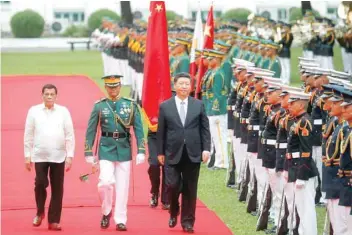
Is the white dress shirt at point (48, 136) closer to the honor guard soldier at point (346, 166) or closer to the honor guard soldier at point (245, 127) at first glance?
the honor guard soldier at point (245, 127)

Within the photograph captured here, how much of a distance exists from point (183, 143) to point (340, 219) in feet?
7.12

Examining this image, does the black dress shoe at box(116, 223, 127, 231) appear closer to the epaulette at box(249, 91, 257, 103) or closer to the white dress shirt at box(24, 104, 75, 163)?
the white dress shirt at box(24, 104, 75, 163)

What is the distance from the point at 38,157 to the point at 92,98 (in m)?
16.2

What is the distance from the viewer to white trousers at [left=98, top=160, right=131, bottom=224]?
43.3 ft

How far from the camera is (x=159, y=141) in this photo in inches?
519

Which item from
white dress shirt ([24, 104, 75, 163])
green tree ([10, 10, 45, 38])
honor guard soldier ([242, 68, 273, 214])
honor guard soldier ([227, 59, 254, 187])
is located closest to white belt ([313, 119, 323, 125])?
honor guard soldier ([242, 68, 273, 214])

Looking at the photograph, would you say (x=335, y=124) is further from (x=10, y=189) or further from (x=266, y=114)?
(x=10, y=189)

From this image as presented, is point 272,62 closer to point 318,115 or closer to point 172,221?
point 318,115

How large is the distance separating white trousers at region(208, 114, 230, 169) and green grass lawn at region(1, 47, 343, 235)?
0.91ft

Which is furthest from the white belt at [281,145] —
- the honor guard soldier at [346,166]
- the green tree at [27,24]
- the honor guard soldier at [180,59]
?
the green tree at [27,24]

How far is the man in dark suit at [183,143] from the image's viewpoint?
43.0 feet

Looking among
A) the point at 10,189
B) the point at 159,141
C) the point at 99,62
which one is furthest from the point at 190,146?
the point at 99,62

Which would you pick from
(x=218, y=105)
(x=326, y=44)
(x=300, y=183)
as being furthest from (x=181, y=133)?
(x=326, y=44)

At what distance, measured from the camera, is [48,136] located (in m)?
13.2
